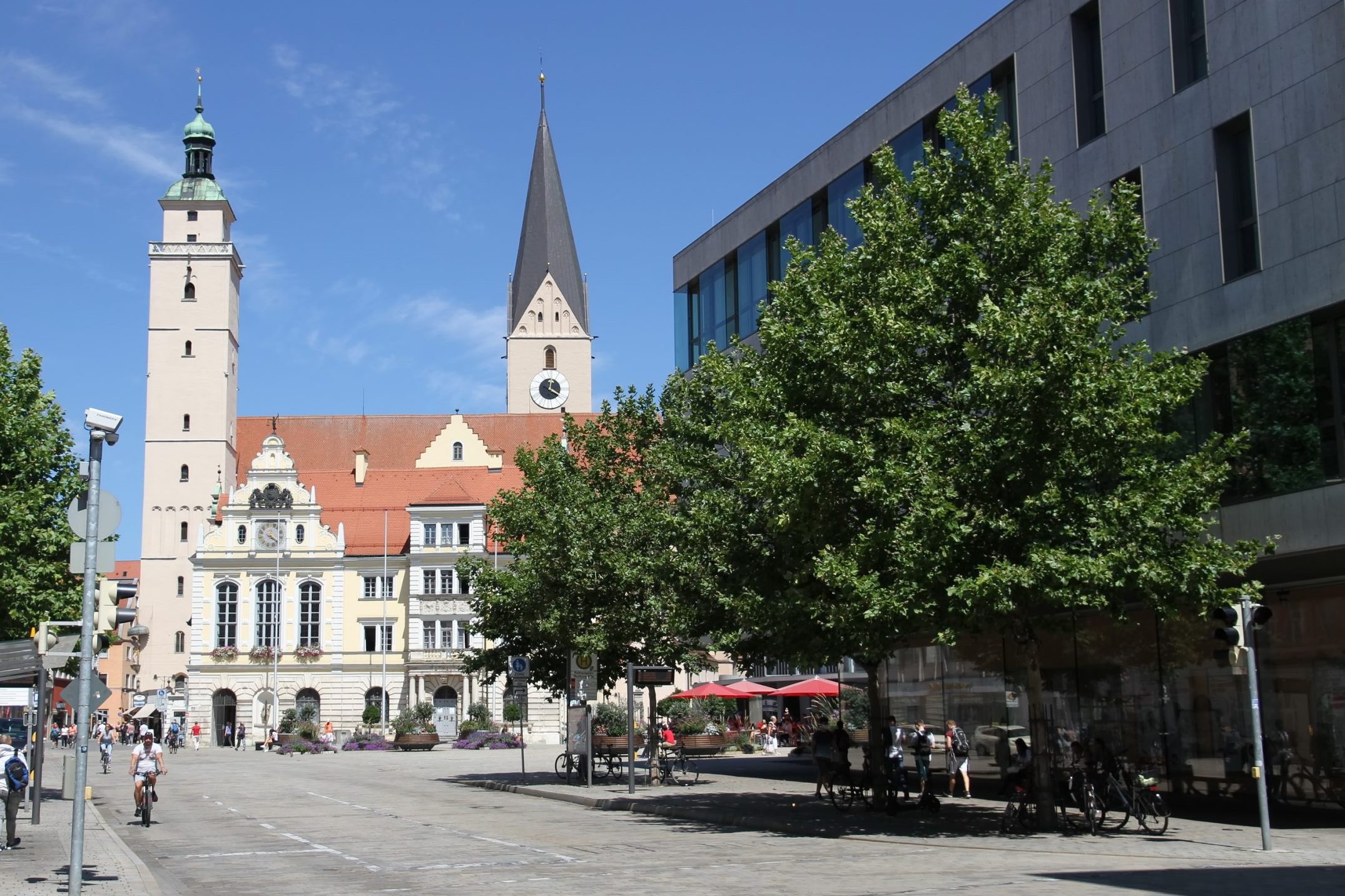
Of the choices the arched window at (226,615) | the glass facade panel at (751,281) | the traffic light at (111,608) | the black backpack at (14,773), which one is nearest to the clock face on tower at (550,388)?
the arched window at (226,615)

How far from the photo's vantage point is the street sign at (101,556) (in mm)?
15867

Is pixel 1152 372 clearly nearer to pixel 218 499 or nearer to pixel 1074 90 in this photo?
pixel 1074 90

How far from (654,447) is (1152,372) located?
15907 mm

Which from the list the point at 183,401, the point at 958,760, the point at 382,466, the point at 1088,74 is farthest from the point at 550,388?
the point at 1088,74

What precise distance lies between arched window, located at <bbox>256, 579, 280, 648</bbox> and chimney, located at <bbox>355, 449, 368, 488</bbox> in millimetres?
11460

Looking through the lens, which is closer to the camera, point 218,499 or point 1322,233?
point 1322,233

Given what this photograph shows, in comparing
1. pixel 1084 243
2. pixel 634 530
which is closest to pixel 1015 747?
pixel 634 530

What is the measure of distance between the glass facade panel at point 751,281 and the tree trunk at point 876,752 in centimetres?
1507

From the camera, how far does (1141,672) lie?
26234 millimetres

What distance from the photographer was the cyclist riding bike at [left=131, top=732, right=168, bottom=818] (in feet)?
85.1

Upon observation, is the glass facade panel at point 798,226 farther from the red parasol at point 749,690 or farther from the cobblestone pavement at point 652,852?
the red parasol at point 749,690

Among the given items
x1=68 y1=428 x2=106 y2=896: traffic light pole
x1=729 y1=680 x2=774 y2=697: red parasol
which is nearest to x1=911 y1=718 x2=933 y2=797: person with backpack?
x1=68 y1=428 x2=106 y2=896: traffic light pole

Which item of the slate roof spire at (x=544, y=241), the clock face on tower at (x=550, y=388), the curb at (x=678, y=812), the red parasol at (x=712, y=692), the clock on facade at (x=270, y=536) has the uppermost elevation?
the slate roof spire at (x=544, y=241)

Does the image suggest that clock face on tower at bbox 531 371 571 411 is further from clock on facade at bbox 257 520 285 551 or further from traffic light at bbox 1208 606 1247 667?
traffic light at bbox 1208 606 1247 667
